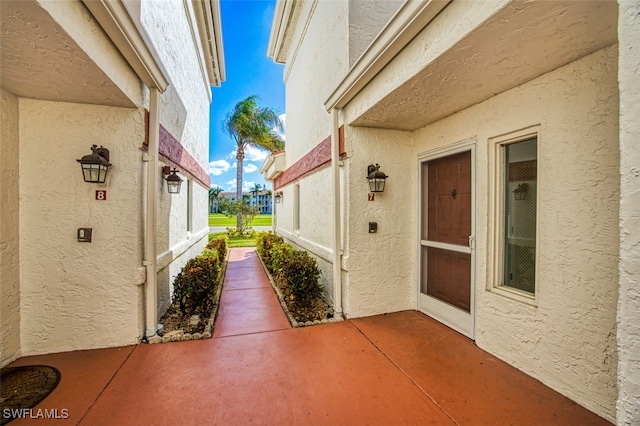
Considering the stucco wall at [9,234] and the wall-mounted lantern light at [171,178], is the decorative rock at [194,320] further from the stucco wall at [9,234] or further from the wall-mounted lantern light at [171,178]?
the wall-mounted lantern light at [171,178]

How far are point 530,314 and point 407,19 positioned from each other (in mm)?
3444

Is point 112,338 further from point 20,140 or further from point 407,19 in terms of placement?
point 407,19

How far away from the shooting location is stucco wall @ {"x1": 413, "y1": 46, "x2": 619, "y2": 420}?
232 cm

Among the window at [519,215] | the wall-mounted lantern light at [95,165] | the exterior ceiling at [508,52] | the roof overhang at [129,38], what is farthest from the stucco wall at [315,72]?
the wall-mounted lantern light at [95,165]

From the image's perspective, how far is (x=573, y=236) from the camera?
255 centimetres

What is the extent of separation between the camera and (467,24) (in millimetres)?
2219

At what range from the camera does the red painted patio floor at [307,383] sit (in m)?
2.38

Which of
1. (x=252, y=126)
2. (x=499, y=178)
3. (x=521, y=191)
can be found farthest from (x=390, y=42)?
(x=252, y=126)

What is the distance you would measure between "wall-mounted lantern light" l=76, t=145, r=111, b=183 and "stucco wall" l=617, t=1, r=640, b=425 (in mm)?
4756

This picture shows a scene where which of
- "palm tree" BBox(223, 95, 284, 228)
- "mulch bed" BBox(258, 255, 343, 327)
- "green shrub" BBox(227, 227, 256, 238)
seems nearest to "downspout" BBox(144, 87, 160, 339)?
"mulch bed" BBox(258, 255, 343, 327)

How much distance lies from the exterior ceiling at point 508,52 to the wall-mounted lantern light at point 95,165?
3.63 m

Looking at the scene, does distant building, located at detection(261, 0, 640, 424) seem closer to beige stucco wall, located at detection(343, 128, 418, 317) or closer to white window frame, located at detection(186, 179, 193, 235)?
beige stucco wall, located at detection(343, 128, 418, 317)

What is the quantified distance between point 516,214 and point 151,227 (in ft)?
16.0

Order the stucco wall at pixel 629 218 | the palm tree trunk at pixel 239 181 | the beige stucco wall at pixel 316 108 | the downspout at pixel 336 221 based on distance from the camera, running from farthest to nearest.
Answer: the palm tree trunk at pixel 239 181 → the beige stucco wall at pixel 316 108 → the downspout at pixel 336 221 → the stucco wall at pixel 629 218
